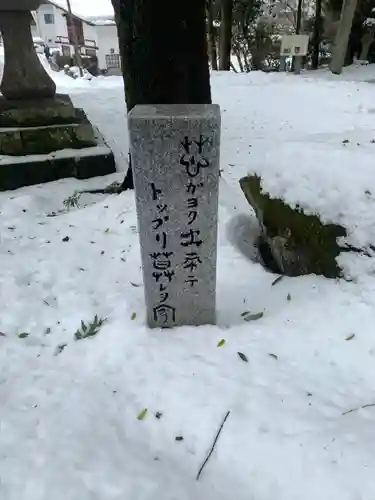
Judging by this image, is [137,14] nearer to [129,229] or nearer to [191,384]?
[129,229]

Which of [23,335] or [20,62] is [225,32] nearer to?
[20,62]

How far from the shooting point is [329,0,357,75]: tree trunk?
10.7 m

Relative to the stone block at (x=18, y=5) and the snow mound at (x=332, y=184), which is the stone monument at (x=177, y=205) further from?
the stone block at (x=18, y=5)

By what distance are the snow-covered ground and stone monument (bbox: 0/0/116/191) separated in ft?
4.85

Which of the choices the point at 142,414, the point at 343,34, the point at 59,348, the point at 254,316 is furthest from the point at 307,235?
the point at 343,34

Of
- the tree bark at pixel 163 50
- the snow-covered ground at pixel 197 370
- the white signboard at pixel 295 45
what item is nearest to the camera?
the snow-covered ground at pixel 197 370

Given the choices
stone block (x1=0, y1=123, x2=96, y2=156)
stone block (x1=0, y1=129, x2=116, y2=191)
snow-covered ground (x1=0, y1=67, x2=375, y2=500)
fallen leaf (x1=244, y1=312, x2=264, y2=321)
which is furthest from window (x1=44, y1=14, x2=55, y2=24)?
fallen leaf (x1=244, y1=312, x2=264, y2=321)

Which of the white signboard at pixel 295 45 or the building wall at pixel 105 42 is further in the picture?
the building wall at pixel 105 42

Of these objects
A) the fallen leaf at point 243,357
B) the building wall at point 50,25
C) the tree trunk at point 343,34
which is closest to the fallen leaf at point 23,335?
the fallen leaf at point 243,357

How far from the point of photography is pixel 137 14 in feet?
10.5

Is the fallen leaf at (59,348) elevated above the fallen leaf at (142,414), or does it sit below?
below

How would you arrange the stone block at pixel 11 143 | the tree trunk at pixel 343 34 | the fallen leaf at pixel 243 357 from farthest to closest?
the tree trunk at pixel 343 34 < the stone block at pixel 11 143 < the fallen leaf at pixel 243 357

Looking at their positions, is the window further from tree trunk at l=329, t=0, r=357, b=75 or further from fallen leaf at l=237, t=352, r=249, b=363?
fallen leaf at l=237, t=352, r=249, b=363

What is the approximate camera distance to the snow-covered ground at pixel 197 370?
1.77m
